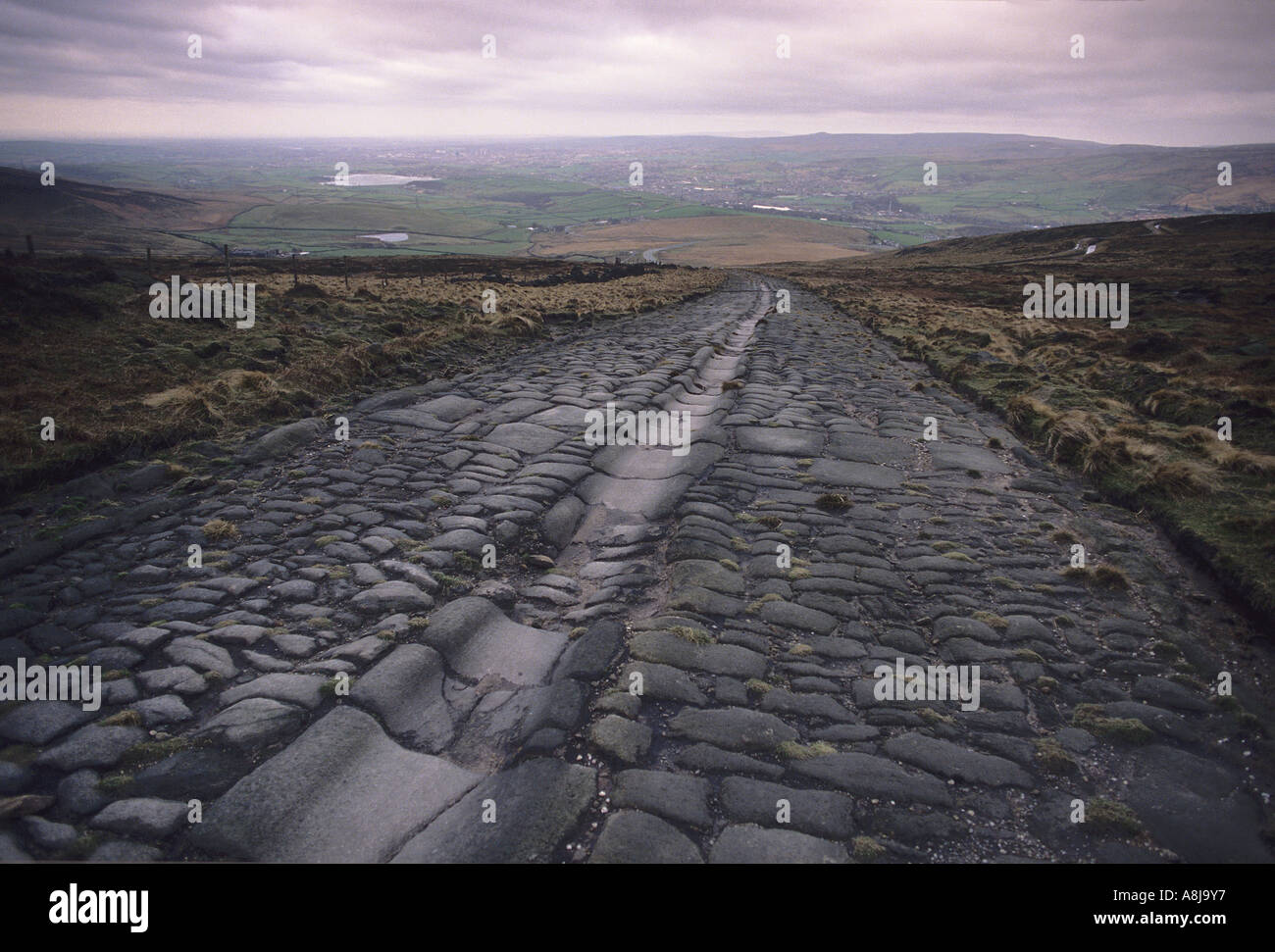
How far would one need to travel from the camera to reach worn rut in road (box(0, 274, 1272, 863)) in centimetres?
413

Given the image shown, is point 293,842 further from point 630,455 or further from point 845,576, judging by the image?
point 630,455

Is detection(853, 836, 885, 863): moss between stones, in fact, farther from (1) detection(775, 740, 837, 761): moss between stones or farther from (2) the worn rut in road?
(1) detection(775, 740, 837, 761): moss between stones

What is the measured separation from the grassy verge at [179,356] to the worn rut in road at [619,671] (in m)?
1.42

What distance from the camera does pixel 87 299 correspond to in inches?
653

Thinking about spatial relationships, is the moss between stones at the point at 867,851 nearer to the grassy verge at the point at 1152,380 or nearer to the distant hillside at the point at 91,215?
the grassy verge at the point at 1152,380

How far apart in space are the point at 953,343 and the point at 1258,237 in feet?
214

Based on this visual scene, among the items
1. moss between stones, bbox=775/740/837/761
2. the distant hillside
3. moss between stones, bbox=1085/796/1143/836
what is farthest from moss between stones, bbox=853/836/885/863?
the distant hillside

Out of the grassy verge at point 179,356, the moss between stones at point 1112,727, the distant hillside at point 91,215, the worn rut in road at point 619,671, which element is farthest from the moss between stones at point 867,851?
the distant hillside at point 91,215

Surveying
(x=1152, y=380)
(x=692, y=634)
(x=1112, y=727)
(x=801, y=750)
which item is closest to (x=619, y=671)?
(x=692, y=634)

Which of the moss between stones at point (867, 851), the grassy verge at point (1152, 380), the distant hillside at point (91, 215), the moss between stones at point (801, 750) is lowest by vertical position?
the moss between stones at point (867, 851)

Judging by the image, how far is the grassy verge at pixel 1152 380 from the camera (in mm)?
8633

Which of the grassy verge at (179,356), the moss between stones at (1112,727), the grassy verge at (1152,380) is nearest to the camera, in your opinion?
the moss between stones at (1112,727)

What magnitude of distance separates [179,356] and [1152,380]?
2247 centimetres

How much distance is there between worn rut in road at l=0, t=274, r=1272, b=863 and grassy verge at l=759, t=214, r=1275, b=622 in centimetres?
71
